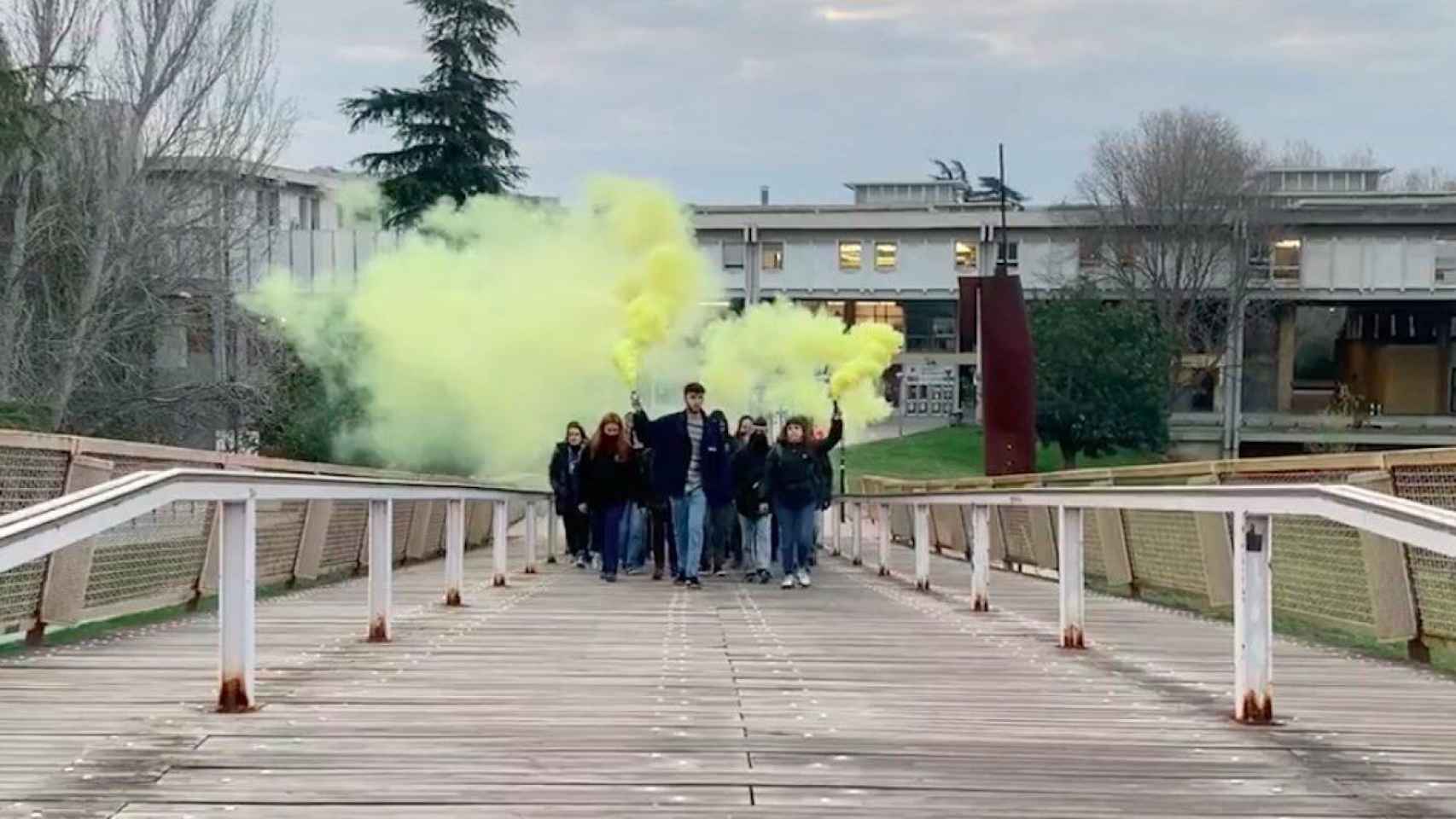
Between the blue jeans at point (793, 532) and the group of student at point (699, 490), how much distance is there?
1 cm

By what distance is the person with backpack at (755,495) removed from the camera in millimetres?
15773

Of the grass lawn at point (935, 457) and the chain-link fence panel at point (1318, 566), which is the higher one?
the chain-link fence panel at point (1318, 566)

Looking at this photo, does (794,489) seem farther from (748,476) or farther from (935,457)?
(935,457)

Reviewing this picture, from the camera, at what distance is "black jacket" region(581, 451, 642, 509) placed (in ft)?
52.3

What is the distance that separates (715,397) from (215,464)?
18.5 meters

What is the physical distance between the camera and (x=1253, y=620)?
602 centimetres

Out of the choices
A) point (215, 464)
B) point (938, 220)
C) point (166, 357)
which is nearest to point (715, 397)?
point (166, 357)

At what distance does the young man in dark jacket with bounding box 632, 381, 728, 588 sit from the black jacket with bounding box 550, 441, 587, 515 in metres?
3.48

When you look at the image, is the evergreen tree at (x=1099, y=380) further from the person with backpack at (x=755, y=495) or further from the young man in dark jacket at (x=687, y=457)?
the young man in dark jacket at (x=687, y=457)

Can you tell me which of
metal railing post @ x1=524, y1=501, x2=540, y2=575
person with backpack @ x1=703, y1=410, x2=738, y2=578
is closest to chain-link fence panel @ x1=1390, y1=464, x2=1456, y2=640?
person with backpack @ x1=703, y1=410, x2=738, y2=578

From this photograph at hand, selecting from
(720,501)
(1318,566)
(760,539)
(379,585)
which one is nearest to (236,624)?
(379,585)

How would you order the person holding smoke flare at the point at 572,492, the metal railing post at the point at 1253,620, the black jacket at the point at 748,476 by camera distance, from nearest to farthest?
the metal railing post at the point at 1253,620
the black jacket at the point at 748,476
the person holding smoke flare at the point at 572,492

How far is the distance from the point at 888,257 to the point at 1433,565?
55.1m

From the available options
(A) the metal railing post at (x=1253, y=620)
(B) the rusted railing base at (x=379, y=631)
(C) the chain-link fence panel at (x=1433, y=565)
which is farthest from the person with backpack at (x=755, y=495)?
(A) the metal railing post at (x=1253, y=620)
